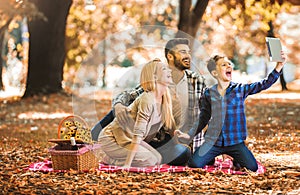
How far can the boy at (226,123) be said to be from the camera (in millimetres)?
5574

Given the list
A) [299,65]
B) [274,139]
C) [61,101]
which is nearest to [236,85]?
[274,139]

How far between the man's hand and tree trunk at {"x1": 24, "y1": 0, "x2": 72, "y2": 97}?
9178mm

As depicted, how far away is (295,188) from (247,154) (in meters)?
0.84

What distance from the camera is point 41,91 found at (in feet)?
48.0

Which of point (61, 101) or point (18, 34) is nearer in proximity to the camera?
point (61, 101)

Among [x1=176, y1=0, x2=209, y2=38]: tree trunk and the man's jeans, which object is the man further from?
Result: [x1=176, y1=0, x2=209, y2=38]: tree trunk

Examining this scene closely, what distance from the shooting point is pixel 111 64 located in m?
6.20

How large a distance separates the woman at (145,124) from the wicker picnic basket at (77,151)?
180mm

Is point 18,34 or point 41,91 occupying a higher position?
point 18,34

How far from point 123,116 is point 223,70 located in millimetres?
1109

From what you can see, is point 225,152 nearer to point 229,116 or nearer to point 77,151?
point 229,116

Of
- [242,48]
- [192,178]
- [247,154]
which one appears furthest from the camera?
[242,48]

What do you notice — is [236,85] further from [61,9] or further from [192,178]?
[61,9]

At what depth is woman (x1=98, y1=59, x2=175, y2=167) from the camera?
5.62 metres
